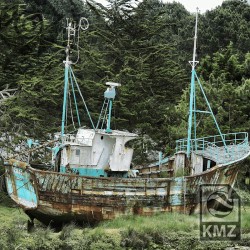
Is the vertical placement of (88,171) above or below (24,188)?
above

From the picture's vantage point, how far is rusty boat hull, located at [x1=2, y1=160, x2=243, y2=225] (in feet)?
54.7

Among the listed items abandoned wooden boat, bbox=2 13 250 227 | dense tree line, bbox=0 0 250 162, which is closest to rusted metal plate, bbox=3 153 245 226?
abandoned wooden boat, bbox=2 13 250 227

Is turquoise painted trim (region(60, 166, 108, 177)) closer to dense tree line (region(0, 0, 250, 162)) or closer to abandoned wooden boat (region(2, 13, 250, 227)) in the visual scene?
abandoned wooden boat (region(2, 13, 250, 227))

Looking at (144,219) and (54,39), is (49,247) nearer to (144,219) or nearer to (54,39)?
→ (144,219)

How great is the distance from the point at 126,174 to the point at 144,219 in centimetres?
213

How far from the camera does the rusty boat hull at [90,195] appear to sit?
54.7 feet

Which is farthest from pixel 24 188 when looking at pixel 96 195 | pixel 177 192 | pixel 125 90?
pixel 125 90

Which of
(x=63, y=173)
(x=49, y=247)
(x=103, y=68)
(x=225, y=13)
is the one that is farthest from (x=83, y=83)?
(x=225, y=13)

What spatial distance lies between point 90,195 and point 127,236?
2.20 m

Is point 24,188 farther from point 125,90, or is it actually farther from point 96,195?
point 125,90

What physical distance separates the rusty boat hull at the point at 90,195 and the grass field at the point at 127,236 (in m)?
0.34

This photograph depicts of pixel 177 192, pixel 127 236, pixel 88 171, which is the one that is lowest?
pixel 127 236

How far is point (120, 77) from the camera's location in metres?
24.8

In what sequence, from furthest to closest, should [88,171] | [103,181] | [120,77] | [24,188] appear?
1. [120,77]
2. [88,171]
3. [24,188]
4. [103,181]
